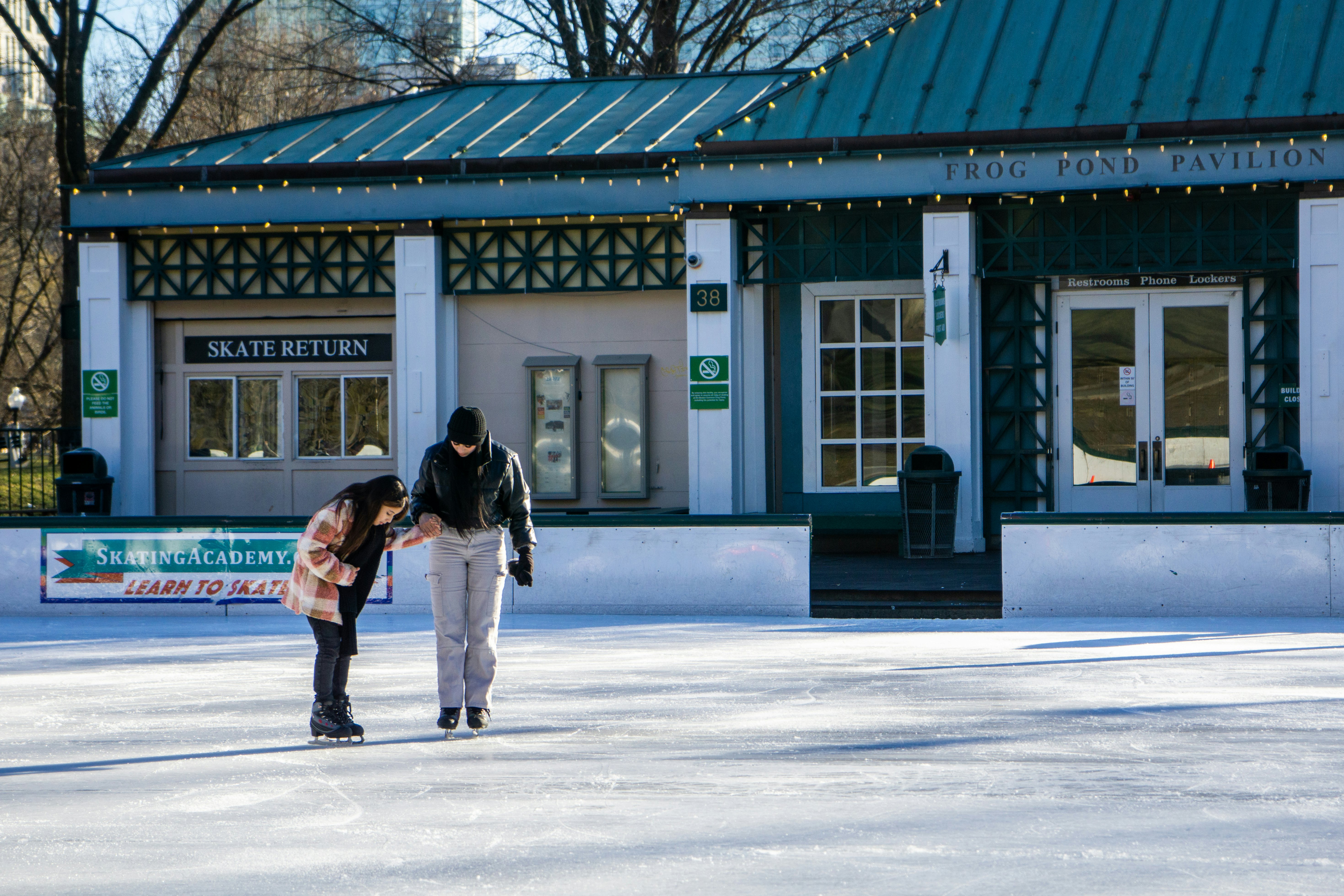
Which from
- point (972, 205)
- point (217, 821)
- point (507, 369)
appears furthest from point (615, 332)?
point (217, 821)

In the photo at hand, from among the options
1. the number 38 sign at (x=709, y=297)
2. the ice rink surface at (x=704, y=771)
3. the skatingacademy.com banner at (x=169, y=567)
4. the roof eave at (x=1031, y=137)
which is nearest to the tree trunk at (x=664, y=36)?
the roof eave at (x=1031, y=137)

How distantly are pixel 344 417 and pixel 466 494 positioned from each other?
12679 mm

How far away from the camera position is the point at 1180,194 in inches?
632

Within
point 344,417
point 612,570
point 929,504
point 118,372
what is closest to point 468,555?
point 612,570

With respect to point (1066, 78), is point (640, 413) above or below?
below

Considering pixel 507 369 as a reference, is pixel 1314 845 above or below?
below

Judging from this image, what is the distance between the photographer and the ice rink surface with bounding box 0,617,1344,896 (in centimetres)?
510

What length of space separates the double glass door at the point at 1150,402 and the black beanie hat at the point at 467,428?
11.3 m

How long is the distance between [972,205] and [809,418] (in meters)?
3.21

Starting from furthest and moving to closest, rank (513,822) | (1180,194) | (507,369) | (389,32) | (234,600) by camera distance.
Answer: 1. (389,32)
2. (507,369)
3. (1180,194)
4. (234,600)
5. (513,822)

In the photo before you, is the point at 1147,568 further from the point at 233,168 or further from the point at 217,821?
the point at 233,168

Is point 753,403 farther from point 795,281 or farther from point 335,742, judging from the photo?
point 335,742

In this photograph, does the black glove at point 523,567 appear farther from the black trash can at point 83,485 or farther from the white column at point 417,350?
the black trash can at point 83,485

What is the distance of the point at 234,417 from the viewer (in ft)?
64.7
